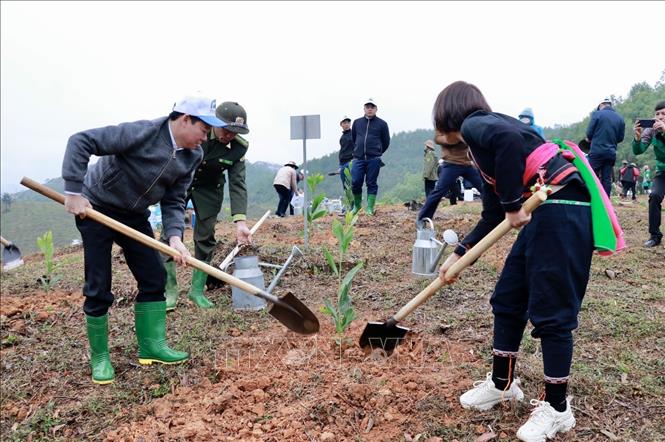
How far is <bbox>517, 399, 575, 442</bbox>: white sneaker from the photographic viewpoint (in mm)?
1951

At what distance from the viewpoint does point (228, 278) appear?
2.73 metres

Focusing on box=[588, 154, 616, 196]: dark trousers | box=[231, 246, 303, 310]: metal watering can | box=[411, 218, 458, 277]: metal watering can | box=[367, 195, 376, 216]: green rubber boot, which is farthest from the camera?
box=[367, 195, 376, 216]: green rubber boot

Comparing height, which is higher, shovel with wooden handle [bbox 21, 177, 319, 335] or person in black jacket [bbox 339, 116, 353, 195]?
person in black jacket [bbox 339, 116, 353, 195]

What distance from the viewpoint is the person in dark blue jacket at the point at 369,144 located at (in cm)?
798

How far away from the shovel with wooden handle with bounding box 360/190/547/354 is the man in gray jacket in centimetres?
130

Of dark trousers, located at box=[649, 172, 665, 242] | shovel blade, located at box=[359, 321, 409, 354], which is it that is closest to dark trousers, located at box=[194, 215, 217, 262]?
shovel blade, located at box=[359, 321, 409, 354]

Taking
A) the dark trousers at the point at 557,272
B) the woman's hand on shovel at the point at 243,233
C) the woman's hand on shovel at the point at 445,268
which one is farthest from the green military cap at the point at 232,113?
the dark trousers at the point at 557,272

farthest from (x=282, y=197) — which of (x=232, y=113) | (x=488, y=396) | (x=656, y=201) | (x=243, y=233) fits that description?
(x=488, y=396)

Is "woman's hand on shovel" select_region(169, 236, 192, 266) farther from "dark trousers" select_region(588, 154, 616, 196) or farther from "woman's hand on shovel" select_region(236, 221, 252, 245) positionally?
"dark trousers" select_region(588, 154, 616, 196)

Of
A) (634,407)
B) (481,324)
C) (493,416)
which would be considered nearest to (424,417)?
(493,416)

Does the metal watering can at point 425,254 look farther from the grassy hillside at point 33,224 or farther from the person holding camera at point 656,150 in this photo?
the grassy hillside at point 33,224

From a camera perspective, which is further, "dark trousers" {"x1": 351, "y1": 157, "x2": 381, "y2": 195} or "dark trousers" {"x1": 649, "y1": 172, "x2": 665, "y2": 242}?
"dark trousers" {"x1": 351, "y1": 157, "x2": 381, "y2": 195}

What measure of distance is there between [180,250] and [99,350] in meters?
0.86

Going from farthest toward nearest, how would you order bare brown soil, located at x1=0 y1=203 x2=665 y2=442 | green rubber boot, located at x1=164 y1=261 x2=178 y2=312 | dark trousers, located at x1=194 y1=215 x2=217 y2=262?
dark trousers, located at x1=194 y1=215 x2=217 y2=262, green rubber boot, located at x1=164 y1=261 x2=178 y2=312, bare brown soil, located at x1=0 y1=203 x2=665 y2=442
